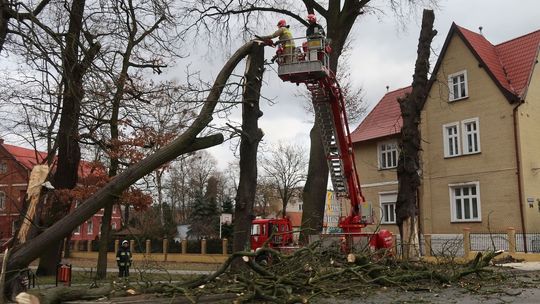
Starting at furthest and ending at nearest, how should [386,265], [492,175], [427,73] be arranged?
[492,175]
[427,73]
[386,265]

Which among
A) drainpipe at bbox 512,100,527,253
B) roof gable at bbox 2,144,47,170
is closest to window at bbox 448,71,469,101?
drainpipe at bbox 512,100,527,253

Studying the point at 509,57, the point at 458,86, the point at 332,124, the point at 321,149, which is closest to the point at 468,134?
the point at 458,86

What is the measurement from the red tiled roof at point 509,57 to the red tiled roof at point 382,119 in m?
5.13

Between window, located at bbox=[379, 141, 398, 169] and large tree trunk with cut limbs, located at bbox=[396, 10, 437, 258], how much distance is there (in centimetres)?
1457

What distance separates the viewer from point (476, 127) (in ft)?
85.4

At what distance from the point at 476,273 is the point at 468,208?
1524 cm

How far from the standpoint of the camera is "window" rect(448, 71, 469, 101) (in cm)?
2694

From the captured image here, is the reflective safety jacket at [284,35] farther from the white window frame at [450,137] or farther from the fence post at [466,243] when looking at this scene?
the white window frame at [450,137]

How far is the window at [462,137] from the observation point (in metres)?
26.1

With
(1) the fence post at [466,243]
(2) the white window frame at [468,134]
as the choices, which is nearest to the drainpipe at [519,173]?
(2) the white window frame at [468,134]

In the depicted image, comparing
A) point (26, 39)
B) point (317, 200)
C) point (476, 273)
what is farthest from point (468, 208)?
point (26, 39)

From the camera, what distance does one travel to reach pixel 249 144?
10.5 meters

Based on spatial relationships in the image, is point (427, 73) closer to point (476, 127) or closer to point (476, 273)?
point (476, 273)

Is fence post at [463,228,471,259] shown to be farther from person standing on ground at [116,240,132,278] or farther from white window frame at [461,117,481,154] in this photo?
person standing on ground at [116,240,132,278]
